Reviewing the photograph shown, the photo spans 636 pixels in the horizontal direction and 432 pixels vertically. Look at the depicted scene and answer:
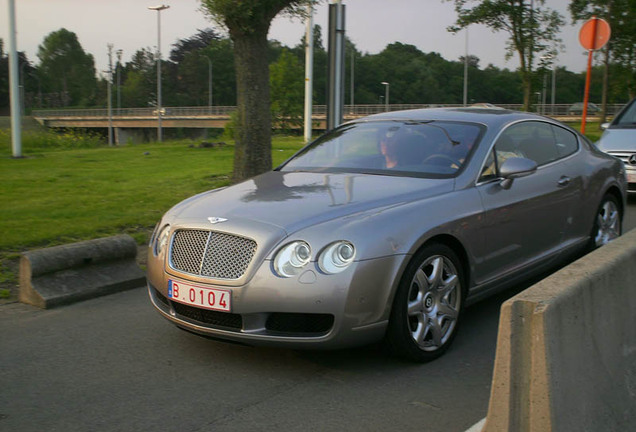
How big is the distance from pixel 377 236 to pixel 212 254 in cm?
94

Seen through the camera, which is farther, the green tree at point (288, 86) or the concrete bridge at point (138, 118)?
the concrete bridge at point (138, 118)

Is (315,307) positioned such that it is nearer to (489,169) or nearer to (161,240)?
(161,240)

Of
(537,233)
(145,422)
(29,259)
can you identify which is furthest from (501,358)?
(29,259)

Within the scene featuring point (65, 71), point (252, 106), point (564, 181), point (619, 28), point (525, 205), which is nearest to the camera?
point (525, 205)

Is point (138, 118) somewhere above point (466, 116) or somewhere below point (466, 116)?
below

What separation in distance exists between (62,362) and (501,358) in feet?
9.20

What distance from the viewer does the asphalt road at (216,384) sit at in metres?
3.35

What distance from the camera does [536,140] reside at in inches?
222

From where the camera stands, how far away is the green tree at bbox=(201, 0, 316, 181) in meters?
9.59

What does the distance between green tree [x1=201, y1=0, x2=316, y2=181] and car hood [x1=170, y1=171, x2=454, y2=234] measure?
5.24 metres

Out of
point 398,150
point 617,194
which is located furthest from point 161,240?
point 617,194

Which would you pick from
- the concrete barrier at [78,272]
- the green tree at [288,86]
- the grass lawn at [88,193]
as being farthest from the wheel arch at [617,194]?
the green tree at [288,86]

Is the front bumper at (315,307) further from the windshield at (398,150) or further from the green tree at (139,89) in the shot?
the green tree at (139,89)

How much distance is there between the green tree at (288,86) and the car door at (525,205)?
5710cm
